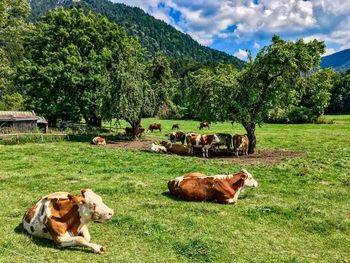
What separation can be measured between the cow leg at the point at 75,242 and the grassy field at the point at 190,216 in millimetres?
139

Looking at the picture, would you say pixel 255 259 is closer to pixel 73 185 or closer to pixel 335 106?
pixel 73 185

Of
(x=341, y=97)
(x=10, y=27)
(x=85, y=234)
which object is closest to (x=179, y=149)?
(x=85, y=234)

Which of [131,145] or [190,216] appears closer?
[190,216]

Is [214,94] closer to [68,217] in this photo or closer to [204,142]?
[204,142]

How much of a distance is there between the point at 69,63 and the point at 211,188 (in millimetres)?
28468

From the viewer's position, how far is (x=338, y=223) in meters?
10.7

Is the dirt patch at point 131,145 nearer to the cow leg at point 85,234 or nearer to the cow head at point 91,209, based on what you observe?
the cow leg at point 85,234

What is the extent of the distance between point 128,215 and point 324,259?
5.49 metres

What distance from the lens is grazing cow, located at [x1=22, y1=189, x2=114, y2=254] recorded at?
329 inches

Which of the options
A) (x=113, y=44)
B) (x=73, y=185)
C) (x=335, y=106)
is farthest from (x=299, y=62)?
(x=335, y=106)

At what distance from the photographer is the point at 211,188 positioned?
41.0 feet

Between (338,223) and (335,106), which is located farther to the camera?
(335,106)

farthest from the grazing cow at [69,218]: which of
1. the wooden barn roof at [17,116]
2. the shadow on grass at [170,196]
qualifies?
the wooden barn roof at [17,116]

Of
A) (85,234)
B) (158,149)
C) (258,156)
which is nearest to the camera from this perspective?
(85,234)
